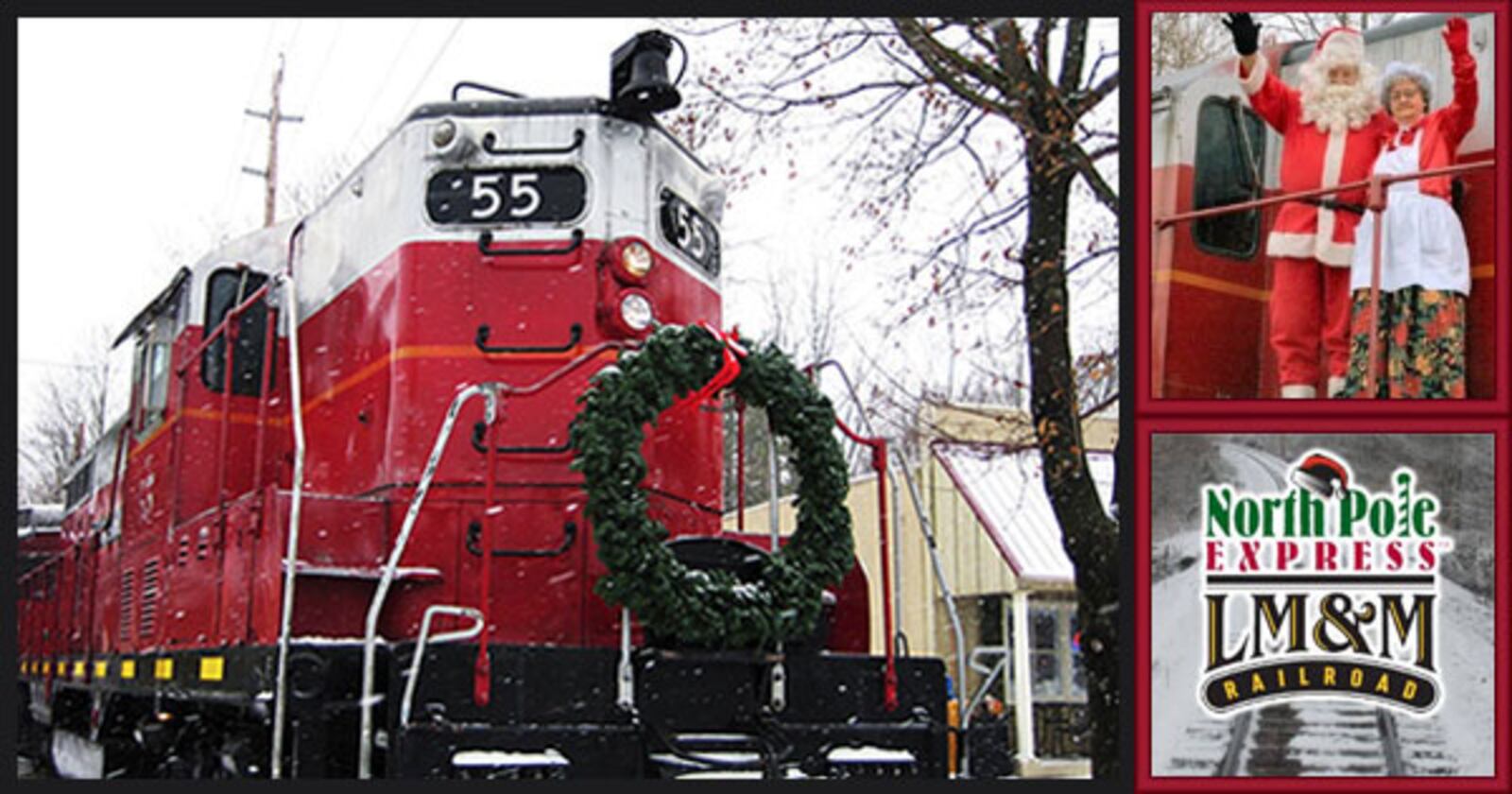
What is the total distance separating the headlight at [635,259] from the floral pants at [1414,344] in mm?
3366

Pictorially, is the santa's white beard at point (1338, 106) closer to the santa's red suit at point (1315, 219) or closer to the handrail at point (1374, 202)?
the santa's red suit at point (1315, 219)

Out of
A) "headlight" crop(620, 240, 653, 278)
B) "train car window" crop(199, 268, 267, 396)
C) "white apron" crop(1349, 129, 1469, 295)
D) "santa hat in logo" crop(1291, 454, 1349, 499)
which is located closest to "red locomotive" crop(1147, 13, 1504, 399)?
"santa hat in logo" crop(1291, 454, 1349, 499)

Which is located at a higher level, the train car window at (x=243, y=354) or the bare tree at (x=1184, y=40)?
the bare tree at (x=1184, y=40)

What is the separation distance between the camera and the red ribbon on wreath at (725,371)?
6.66m

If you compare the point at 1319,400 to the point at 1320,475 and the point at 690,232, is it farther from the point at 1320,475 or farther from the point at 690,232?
the point at 690,232

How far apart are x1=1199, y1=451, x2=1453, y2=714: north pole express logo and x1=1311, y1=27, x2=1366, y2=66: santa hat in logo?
147cm

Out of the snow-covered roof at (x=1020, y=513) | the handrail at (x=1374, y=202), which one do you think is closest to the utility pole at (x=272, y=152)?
the snow-covered roof at (x=1020, y=513)

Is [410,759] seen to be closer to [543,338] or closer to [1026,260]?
[543,338]

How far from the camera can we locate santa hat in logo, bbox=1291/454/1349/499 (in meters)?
5.24

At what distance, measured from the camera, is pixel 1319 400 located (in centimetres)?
527

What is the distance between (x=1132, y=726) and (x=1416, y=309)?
5.76ft

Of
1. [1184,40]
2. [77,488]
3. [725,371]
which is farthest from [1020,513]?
[1184,40]

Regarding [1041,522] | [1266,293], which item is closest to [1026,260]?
[1266,293]

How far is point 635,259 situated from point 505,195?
29.0 inches
